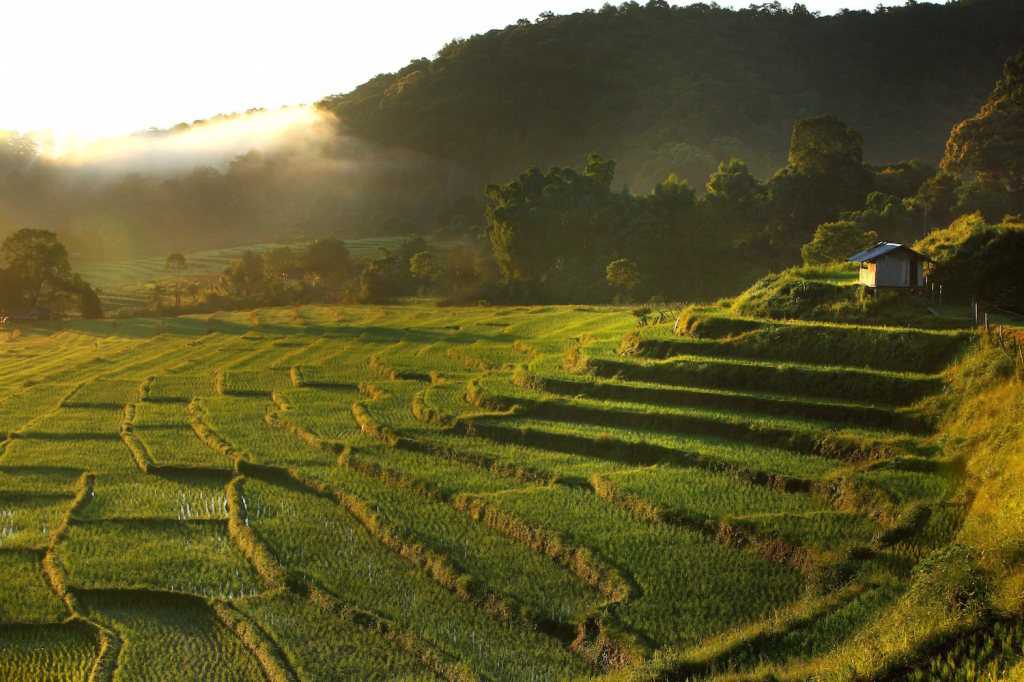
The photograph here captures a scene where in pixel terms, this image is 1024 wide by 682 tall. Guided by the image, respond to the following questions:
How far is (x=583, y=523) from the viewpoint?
15.0 meters

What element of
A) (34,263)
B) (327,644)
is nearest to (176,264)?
(34,263)

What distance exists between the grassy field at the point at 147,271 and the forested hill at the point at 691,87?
24.6 m

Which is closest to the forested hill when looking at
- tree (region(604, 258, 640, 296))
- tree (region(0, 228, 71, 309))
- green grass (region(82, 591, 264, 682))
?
tree (region(604, 258, 640, 296))

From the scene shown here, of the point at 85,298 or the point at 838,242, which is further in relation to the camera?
the point at 85,298

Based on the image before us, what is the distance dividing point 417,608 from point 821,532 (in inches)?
240

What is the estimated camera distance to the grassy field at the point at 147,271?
6219 centimetres

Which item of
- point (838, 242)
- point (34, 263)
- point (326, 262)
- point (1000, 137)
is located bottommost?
point (326, 262)

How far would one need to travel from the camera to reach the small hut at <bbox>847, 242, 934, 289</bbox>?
79.4 ft

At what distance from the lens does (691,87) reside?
99.9 m

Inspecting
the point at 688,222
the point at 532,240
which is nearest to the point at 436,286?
the point at 532,240

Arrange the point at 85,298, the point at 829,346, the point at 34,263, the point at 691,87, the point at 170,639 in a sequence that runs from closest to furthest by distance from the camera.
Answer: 1. the point at 170,639
2. the point at 829,346
3. the point at 34,263
4. the point at 85,298
5. the point at 691,87

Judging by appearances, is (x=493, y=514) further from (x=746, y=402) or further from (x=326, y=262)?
(x=326, y=262)

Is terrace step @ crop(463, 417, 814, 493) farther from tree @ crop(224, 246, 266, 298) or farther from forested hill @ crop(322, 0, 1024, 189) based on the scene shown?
forested hill @ crop(322, 0, 1024, 189)

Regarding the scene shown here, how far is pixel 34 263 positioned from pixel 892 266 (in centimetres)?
4481
